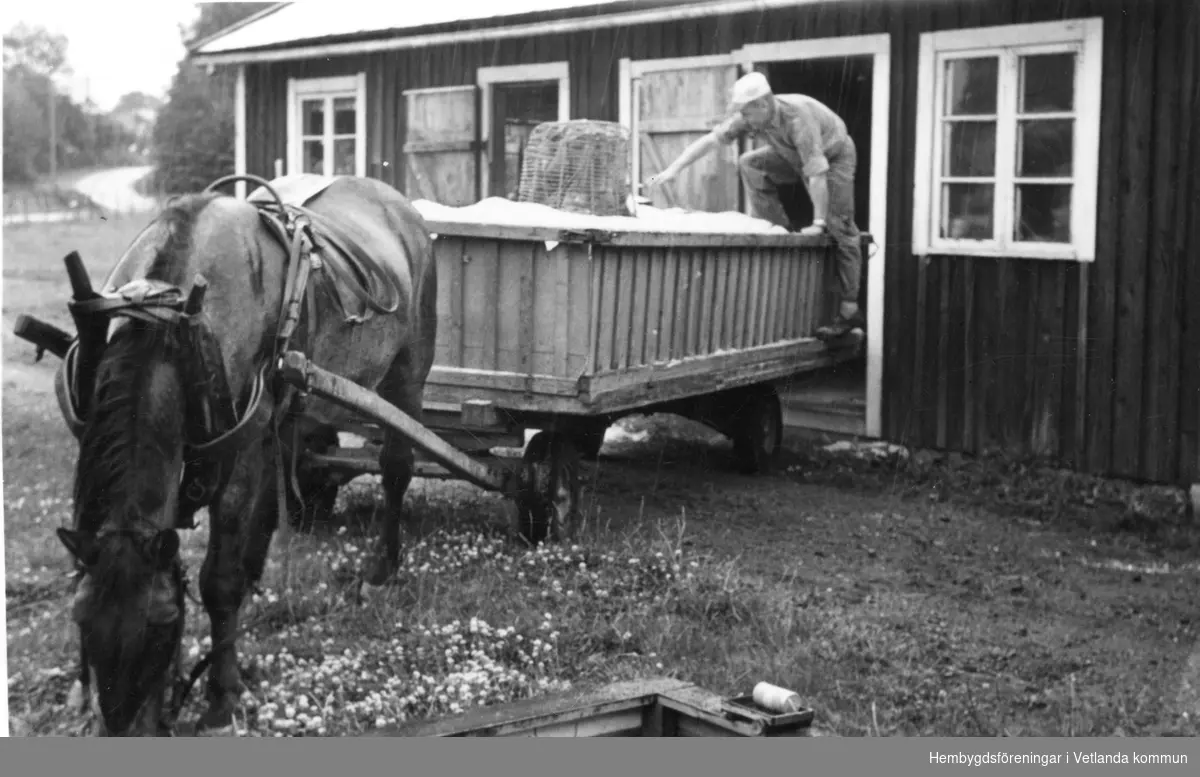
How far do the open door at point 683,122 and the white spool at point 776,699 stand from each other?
5.23m

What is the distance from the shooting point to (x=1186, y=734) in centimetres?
454

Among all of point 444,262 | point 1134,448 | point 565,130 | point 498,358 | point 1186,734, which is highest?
point 565,130

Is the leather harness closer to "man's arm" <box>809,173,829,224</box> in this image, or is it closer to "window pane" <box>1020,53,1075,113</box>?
"man's arm" <box>809,173,829,224</box>

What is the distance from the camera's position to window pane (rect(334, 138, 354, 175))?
37.6ft

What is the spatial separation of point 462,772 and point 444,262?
269 centimetres

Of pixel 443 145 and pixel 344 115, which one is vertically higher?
pixel 344 115

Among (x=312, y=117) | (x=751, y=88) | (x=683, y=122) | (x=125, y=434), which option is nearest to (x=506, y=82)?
(x=683, y=122)

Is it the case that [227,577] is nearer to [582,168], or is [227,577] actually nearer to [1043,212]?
[582,168]

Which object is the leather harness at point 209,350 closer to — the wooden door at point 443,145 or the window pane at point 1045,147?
the window pane at point 1045,147

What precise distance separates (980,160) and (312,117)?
232 inches

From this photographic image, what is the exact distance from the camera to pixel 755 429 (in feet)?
26.5

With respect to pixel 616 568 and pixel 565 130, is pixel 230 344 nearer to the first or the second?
pixel 616 568

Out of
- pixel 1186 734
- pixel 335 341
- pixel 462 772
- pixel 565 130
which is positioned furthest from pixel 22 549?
pixel 1186 734

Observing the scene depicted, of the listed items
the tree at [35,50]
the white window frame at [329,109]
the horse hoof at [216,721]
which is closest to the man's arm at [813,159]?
the tree at [35,50]
